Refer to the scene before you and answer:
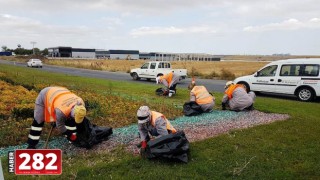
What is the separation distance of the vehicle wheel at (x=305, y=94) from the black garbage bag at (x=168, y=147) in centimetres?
1254

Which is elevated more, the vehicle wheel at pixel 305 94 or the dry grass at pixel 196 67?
the vehicle wheel at pixel 305 94

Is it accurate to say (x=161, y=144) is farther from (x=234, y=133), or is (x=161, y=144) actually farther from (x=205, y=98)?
(x=205, y=98)

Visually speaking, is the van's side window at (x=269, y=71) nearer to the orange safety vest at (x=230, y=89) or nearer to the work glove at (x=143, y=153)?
the orange safety vest at (x=230, y=89)

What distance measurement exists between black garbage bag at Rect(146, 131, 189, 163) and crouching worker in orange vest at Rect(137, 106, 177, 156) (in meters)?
0.23

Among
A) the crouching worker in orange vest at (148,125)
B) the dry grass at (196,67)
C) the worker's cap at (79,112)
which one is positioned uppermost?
the worker's cap at (79,112)

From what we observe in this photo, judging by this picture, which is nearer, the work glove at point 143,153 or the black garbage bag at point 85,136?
the work glove at point 143,153

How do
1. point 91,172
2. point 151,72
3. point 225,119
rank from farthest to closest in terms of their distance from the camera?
point 151,72
point 225,119
point 91,172

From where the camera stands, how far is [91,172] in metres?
5.93

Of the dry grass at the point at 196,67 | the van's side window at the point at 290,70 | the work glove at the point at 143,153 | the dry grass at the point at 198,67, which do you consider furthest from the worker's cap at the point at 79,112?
the dry grass at the point at 196,67

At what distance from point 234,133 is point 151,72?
2101 cm

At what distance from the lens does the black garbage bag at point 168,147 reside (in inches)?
248

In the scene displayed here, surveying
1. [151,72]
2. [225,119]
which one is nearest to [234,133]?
[225,119]

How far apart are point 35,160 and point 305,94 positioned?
16077 millimetres

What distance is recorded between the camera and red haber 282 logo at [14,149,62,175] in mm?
3326
